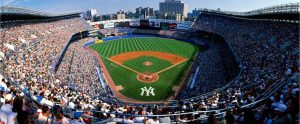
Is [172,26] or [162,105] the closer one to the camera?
[162,105]

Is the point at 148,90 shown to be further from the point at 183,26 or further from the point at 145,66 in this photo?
the point at 183,26

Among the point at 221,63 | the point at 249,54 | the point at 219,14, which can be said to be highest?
the point at 219,14

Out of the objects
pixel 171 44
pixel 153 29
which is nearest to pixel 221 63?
pixel 171 44

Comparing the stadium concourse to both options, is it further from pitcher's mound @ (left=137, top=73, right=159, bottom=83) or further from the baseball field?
pitcher's mound @ (left=137, top=73, right=159, bottom=83)

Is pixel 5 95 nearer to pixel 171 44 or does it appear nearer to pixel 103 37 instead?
pixel 171 44

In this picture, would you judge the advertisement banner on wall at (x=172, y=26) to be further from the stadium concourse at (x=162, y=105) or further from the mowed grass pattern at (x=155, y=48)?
the stadium concourse at (x=162, y=105)

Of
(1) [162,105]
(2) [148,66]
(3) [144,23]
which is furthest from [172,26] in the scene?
(1) [162,105]

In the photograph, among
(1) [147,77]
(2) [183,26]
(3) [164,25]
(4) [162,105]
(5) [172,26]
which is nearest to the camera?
(4) [162,105]
